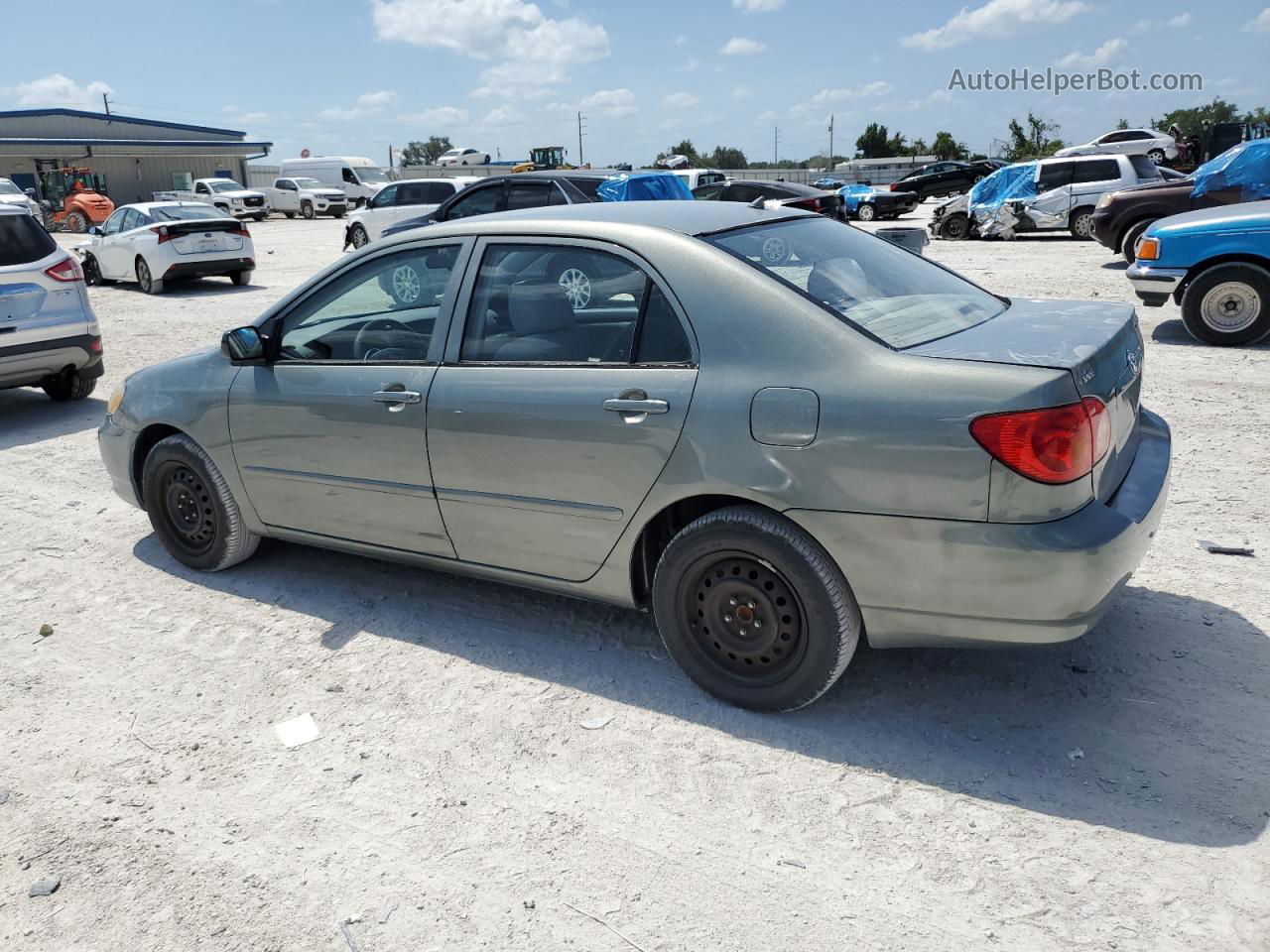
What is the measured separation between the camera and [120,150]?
166 feet

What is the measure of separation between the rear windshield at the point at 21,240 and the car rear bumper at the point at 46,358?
66 cm

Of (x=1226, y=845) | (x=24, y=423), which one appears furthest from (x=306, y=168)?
(x=1226, y=845)

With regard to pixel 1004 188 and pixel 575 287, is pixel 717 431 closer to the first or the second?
pixel 575 287

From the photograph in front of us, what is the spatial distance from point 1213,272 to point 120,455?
8.90 m

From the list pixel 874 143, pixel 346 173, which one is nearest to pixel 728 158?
pixel 874 143

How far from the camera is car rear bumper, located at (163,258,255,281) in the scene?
16.5 metres

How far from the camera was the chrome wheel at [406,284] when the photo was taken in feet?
13.7

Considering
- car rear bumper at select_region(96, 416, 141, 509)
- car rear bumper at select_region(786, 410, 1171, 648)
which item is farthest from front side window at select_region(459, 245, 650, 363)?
car rear bumper at select_region(96, 416, 141, 509)

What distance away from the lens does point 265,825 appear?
10.1 ft

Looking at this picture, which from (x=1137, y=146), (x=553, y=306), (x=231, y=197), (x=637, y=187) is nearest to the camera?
(x=553, y=306)

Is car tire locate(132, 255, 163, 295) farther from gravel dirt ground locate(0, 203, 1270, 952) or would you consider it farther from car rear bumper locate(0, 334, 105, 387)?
gravel dirt ground locate(0, 203, 1270, 952)

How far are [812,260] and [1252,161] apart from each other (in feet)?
39.1

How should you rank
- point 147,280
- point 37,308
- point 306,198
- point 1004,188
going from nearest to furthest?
point 37,308 < point 147,280 < point 1004,188 < point 306,198

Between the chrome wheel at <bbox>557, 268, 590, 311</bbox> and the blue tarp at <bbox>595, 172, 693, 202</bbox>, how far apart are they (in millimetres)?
11006
